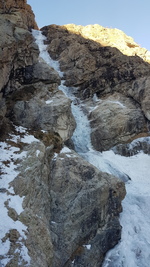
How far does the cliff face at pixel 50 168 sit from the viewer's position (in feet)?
30.5

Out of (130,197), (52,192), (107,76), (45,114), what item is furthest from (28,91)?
(107,76)

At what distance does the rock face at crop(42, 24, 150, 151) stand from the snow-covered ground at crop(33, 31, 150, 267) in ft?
5.20

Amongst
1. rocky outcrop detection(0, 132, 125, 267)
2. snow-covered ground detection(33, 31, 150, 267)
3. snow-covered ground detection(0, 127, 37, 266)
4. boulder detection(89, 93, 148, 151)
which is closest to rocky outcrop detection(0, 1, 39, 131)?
snow-covered ground detection(0, 127, 37, 266)

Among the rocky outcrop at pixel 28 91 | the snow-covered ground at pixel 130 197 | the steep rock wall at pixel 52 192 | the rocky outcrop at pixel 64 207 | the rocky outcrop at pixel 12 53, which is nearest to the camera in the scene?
the steep rock wall at pixel 52 192

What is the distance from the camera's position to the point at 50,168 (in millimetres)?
13680

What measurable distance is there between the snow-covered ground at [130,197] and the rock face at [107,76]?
1586mm

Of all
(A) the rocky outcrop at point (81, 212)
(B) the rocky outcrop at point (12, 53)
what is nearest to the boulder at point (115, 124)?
(B) the rocky outcrop at point (12, 53)

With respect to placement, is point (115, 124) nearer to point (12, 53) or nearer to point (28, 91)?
point (28, 91)

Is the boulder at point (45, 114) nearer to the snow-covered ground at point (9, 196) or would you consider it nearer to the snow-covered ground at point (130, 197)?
the snow-covered ground at point (9, 196)

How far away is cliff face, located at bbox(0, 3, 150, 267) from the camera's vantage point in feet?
30.5

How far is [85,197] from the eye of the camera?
1262 centimetres

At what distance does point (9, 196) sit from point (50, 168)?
4.29m

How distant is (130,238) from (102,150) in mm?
11674

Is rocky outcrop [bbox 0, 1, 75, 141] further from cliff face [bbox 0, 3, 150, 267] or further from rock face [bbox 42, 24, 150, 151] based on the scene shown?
rock face [bbox 42, 24, 150, 151]
